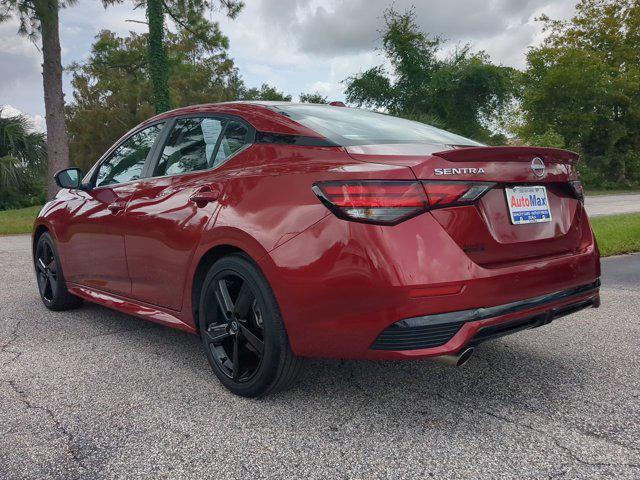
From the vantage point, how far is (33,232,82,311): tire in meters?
4.77

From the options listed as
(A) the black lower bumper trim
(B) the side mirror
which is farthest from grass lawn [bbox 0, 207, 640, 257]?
(B) the side mirror

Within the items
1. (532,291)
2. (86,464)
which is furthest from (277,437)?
(532,291)

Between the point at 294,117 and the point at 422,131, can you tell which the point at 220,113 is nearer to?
the point at 294,117

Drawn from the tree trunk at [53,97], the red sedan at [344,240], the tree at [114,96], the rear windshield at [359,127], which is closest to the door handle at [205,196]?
the red sedan at [344,240]

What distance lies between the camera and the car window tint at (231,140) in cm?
309

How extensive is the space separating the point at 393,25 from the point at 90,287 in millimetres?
34233

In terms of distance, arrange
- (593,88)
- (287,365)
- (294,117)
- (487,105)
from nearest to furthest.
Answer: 1. (287,365)
2. (294,117)
3. (487,105)
4. (593,88)

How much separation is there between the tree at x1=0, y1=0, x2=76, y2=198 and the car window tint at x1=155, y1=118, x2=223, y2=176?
42.5 ft

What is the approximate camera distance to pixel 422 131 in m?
3.34

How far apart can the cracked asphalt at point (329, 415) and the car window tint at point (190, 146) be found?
1169 mm

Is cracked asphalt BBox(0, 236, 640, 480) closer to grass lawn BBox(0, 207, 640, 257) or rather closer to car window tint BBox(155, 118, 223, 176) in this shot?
car window tint BBox(155, 118, 223, 176)

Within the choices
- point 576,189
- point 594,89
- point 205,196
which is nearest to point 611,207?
point 576,189

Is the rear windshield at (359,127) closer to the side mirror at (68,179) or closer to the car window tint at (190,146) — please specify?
the car window tint at (190,146)

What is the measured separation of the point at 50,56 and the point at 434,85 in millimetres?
23175
